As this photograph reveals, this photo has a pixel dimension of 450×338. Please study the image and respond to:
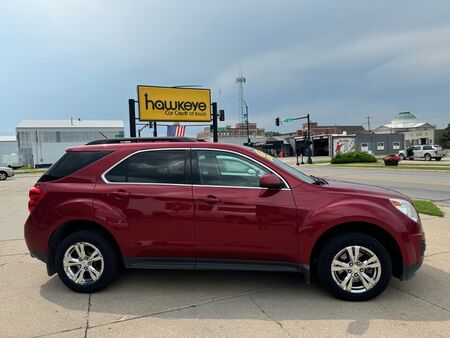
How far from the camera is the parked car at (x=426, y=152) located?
135 ft

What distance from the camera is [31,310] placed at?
381 cm

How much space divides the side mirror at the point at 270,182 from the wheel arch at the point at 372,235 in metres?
0.72

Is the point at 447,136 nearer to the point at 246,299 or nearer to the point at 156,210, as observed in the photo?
the point at 246,299

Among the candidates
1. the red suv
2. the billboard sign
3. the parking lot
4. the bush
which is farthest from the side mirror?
the billboard sign

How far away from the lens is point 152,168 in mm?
4223

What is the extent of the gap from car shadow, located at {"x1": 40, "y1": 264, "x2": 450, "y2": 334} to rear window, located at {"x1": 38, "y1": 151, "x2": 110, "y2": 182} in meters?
1.37

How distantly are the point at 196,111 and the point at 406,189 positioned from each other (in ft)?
33.9

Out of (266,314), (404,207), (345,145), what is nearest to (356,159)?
(345,145)

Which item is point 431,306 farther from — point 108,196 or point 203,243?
point 108,196

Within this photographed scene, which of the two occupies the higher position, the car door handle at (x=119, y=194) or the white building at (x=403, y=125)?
the white building at (x=403, y=125)

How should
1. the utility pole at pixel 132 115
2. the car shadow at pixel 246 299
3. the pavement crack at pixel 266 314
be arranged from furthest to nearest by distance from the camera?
the utility pole at pixel 132 115
the car shadow at pixel 246 299
the pavement crack at pixel 266 314

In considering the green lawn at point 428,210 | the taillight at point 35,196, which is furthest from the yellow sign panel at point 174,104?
the taillight at point 35,196

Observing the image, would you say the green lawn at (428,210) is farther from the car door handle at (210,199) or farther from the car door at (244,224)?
the car door handle at (210,199)

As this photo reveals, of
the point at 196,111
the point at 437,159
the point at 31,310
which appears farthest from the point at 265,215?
the point at 437,159
